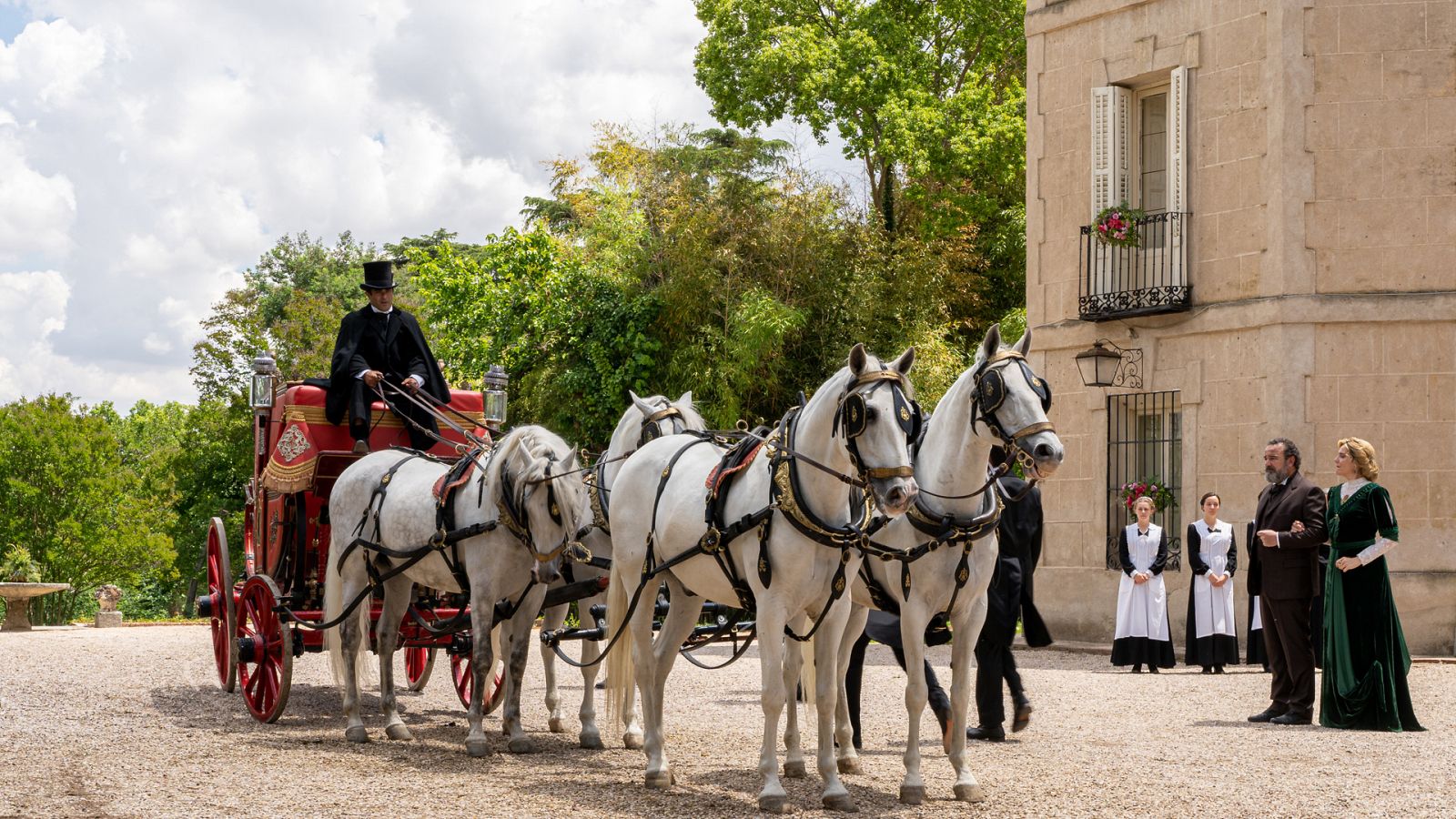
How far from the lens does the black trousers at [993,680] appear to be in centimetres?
896

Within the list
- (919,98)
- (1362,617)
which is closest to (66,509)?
(919,98)

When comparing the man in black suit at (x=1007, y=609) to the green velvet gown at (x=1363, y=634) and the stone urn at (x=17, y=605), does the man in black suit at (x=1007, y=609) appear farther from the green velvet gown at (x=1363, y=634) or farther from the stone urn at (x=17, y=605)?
the stone urn at (x=17, y=605)

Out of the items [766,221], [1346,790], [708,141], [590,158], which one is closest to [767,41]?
[766,221]

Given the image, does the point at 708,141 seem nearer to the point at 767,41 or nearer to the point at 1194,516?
the point at 767,41

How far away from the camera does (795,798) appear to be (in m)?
7.01

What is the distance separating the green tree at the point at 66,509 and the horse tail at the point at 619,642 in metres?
39.2

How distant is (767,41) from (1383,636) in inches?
802

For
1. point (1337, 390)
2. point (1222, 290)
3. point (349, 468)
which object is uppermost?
point (1222, 290)

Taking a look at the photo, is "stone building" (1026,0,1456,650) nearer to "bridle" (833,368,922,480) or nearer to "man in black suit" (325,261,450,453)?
"man in black suit" (325,261,450,453)

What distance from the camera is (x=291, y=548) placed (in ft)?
35.2

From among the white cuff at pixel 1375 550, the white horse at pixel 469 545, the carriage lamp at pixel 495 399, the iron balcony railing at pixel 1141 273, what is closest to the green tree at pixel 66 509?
the iron balcony railing at pixel 1141 273

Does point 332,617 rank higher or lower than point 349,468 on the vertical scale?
lower

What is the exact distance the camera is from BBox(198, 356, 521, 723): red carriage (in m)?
9.95

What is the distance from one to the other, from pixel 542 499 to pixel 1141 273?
36.2 feet
